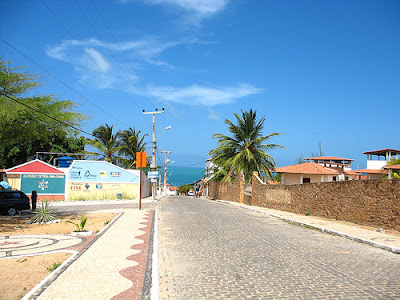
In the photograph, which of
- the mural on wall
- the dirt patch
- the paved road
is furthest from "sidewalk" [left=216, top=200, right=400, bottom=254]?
the mural on wall

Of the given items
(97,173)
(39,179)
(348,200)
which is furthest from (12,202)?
(348,200)

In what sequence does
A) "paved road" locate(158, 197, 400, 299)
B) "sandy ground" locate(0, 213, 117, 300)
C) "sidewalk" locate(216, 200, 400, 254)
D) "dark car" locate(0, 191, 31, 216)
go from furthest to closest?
"dark car" locate(0, 191, 31, 216)
"sidewalk" locate(216, 200, 400, 254)
"sandy ground" locate(0, 213, 117, 300)
"paved road" locate(158, 197, 400, 299)

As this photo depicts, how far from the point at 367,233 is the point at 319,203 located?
5.68 m

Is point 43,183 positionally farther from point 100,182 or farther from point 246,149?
point 246,149

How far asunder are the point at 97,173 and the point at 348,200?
78.3ft

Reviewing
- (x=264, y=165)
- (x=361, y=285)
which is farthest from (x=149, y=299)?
(x=264, y=165)

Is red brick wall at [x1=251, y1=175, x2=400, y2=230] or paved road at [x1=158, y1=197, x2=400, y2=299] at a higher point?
red brick wall at [x1=251, y1=175, x2=400, y2=230]

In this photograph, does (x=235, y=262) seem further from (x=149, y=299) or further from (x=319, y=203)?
(x=319, y=203)

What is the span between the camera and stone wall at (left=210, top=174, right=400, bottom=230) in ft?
40.4

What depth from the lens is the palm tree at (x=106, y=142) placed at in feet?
144

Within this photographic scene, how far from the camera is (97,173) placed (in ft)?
109

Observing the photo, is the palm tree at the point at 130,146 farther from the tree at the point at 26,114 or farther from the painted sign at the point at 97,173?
the tree at the point at 26,114

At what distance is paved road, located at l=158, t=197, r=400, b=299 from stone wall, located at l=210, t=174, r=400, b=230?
235cm

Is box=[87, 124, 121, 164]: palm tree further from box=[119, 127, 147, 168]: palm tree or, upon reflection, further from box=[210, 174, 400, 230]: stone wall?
box=[210, 174, 400, 230]: stone wall
